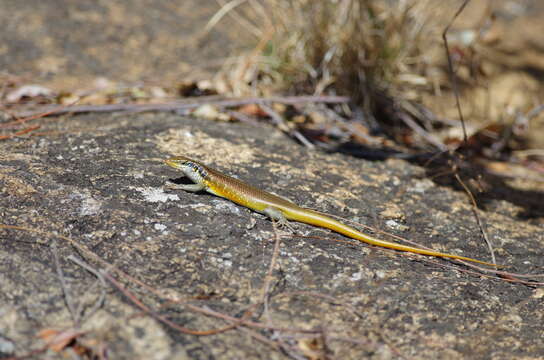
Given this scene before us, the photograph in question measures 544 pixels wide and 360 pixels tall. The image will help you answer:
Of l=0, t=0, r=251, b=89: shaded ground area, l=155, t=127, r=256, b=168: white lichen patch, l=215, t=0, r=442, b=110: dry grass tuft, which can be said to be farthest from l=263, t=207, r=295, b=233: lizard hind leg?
l=0, t=0, r=251, b=89: shaded ground area

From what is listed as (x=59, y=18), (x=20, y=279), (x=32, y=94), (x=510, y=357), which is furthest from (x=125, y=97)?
(x=510, y=357)

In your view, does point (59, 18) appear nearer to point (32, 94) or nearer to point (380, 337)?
point (32, 94)

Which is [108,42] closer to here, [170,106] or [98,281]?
[170,106]

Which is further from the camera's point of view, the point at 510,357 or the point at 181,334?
the point at 510,357

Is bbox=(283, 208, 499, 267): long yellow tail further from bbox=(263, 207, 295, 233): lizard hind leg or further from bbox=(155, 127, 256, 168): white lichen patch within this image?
bbox=(155, 127, 256, 168): white lichen patch

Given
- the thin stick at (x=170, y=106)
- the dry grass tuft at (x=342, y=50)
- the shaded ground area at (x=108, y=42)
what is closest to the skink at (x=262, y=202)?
the thin stick at (x=170, y=106)

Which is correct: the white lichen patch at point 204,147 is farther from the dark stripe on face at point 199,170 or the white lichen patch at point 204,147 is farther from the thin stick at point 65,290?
the thin stick at point 65,290
